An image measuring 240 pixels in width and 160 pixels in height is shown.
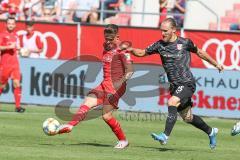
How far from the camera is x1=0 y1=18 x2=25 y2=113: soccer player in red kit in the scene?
2166 centimetres

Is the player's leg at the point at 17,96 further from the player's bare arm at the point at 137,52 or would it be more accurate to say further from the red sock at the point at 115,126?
the player's bare arm at the point at 137,52

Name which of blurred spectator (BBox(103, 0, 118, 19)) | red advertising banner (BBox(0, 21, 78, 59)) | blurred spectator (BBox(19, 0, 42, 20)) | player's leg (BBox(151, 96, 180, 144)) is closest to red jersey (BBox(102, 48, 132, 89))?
player's leg (BBox(151, 96, 180, 144))

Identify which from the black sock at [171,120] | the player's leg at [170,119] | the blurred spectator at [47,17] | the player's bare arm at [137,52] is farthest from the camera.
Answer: the blurred spectator at [47,17]

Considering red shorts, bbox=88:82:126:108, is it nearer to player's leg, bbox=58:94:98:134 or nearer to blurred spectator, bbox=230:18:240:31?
player's leg, bbox=58:94:98:134

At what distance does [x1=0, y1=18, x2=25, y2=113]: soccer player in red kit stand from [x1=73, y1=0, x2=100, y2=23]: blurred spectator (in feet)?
18.4

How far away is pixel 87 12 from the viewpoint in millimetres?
27516

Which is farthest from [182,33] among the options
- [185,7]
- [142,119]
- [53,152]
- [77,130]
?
[53,152]

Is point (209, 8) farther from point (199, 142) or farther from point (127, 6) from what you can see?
point (199, 142)

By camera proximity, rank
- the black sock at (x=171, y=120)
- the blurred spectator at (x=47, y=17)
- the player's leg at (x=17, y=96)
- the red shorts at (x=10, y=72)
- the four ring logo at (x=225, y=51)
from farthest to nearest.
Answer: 1. the blurred spectator at (x=47, y=17)
2. the four ring logo at (x=225, y=51)
3. the red shorts at (x=10, y=72)
4. the player's leg at (x=17, y=96)
5. the black sock at (x=171, y=120)

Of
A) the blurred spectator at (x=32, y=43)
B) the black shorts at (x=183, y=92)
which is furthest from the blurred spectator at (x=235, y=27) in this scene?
the black shorts at (x=183, y=92)

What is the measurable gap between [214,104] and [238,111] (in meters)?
0.69

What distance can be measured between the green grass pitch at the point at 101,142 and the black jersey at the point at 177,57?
1.28m

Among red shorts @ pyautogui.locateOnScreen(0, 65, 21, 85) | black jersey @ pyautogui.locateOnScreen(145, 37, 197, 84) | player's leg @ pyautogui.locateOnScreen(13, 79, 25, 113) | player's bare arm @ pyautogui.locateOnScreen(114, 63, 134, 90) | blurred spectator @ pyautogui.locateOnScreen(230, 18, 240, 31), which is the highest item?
black jersey @ pyautogui.locateOnScreen(145, 37, 197, 84)

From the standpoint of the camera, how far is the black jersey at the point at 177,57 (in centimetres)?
1435
